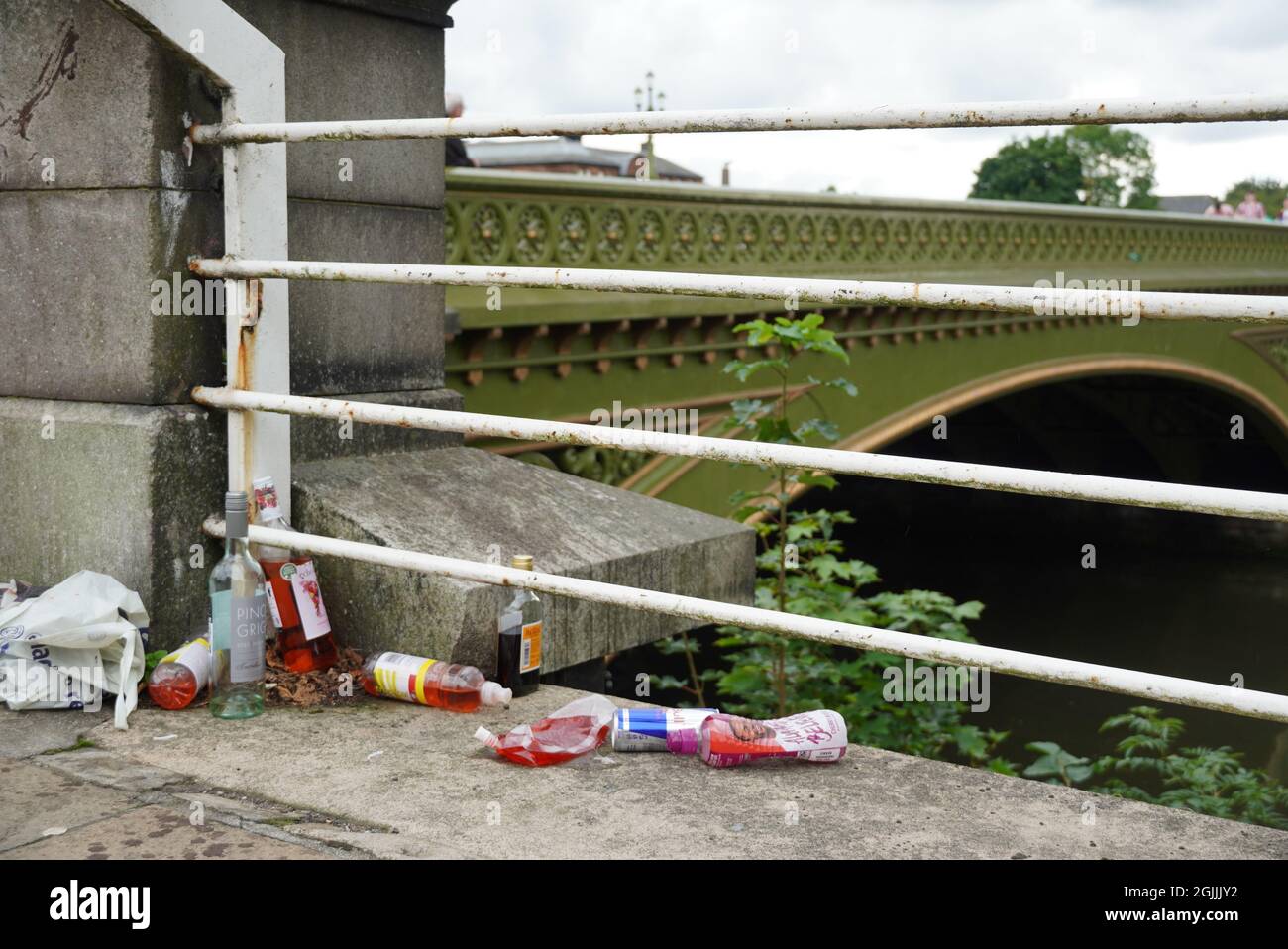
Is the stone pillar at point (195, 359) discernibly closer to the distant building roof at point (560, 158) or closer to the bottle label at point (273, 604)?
the bottle label at point (273, 604)

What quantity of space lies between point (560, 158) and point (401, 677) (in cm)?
6184

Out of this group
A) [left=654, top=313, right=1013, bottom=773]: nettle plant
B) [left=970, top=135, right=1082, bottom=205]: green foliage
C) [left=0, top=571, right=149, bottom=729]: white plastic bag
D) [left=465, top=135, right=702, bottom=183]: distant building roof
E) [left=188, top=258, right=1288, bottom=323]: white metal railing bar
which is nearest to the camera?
[left=188, top=258, right=1288, bottom=323]: white metal railing bar

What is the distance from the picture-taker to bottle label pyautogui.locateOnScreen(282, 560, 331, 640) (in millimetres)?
2984

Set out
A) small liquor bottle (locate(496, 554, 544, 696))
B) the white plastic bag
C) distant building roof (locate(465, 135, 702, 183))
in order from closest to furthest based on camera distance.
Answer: the white plastic bag
small liquor bottle (locate(496, 554, 544, 696))
distant building roof (locate(465, 135, 702, 183))

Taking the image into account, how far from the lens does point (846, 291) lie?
2.28 meters

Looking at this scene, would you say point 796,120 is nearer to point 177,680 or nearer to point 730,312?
point 177,680

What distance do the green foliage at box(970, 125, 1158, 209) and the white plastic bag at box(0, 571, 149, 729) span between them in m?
67.5

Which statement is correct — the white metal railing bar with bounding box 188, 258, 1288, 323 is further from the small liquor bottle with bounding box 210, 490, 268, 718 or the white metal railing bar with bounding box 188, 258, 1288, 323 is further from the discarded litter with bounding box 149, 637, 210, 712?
Answer: the discarded litter with bounding box 149, 637, 210, 712

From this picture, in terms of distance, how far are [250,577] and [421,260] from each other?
1114 mm

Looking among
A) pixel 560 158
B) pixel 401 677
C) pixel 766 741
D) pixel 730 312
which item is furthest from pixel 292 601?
pixel 560 158

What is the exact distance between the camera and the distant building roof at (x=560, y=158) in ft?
207

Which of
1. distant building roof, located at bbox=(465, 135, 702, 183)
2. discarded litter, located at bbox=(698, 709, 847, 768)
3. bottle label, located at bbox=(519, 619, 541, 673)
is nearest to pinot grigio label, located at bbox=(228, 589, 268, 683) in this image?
bottle label, located at bbox=(519, 619, 541, 673)

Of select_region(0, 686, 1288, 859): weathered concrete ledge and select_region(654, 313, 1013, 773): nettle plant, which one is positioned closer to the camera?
select_region(0, 686, 1288, 859): weathered concrete ledge
